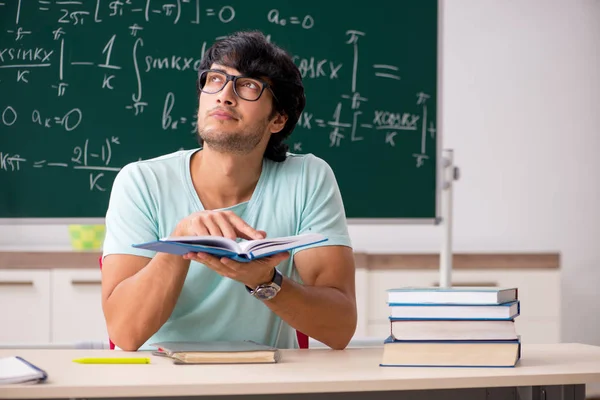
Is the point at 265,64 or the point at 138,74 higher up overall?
the point at 138,74

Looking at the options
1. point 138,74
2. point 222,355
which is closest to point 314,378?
point 222,355

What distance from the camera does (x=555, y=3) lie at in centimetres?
411

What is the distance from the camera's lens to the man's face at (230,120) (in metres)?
1.78

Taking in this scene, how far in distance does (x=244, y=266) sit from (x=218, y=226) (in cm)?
9

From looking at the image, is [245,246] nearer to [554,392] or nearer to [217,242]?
[217,242]

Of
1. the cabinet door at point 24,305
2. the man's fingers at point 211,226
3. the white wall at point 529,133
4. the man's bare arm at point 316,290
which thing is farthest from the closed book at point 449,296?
the white wall at point 529,133

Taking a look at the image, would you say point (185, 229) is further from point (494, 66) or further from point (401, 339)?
point (494, 66)

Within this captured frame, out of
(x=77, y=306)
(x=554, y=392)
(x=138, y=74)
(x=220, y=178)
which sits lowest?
(x=77, y=306)

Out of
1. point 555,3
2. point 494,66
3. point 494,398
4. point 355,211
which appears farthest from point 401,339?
point 555,3

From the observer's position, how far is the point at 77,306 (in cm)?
323

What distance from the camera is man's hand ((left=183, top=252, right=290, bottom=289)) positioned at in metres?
1.40

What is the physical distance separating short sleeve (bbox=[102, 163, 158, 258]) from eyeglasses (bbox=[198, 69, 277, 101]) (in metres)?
0.25

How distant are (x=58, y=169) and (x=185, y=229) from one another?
1.48 m

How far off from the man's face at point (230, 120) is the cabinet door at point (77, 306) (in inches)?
63.0
